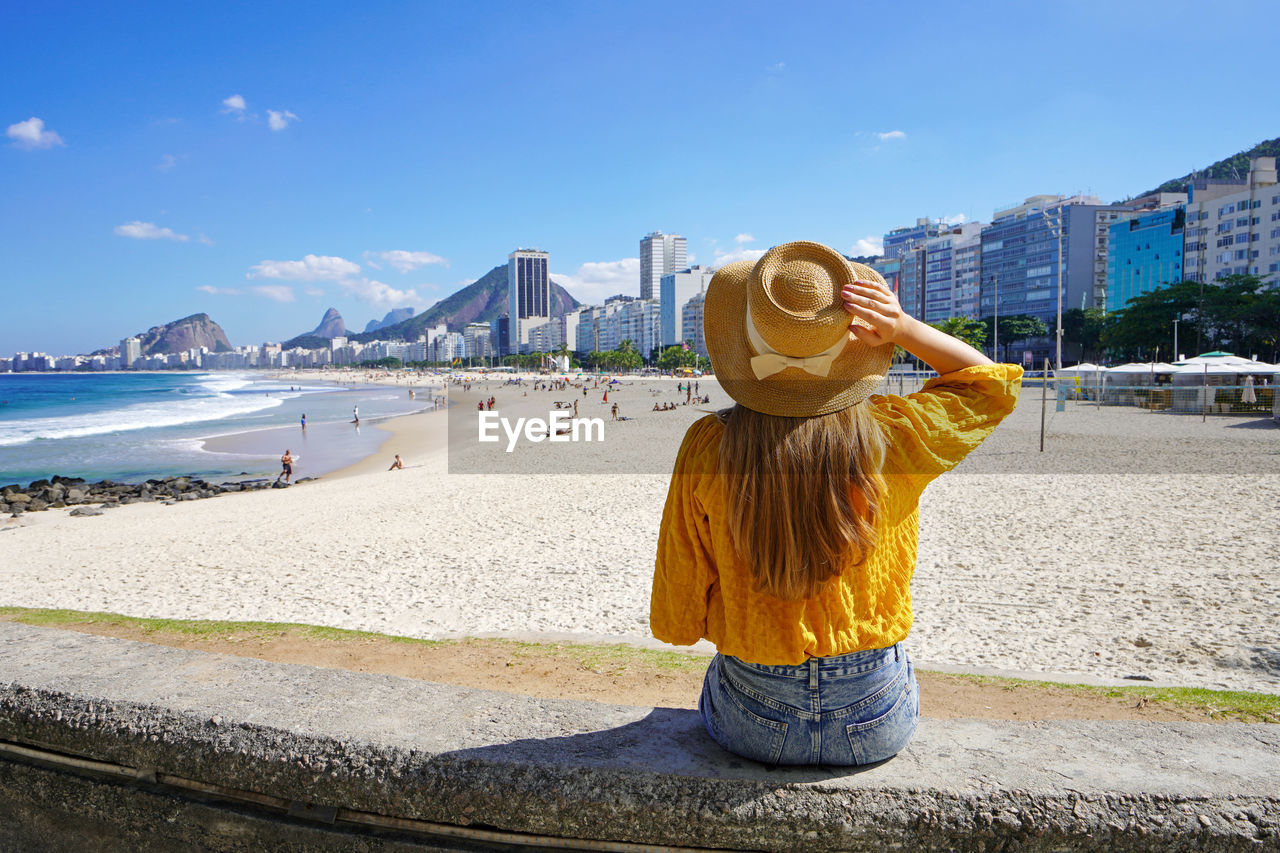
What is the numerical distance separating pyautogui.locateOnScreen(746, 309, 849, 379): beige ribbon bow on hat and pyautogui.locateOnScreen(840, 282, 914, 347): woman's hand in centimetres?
5

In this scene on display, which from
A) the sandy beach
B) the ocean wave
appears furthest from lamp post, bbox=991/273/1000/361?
the ocean wave

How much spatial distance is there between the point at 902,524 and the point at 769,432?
0.40 meters

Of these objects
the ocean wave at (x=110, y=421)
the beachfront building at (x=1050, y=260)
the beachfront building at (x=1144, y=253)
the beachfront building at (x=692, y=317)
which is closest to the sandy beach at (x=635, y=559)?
the ocean wave at (x=110, y=421)

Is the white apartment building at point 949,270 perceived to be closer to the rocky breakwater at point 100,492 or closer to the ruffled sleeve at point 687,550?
the rocky breakwater at point 100,492

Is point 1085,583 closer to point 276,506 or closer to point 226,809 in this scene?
point 226,809

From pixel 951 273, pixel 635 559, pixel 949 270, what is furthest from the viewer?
pixel 949 270

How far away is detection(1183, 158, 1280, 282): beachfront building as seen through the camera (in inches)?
2667

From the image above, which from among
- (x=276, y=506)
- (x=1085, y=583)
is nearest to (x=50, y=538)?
(x=276, y=506)

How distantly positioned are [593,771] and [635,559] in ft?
26.5

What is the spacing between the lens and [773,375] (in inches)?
57.7

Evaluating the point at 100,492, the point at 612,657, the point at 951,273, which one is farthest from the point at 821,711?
the point at 951,273

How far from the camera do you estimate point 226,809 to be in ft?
5.49

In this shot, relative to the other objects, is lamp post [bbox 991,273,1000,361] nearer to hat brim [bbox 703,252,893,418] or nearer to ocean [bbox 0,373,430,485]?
ocean [bbox 0,373,430,485]

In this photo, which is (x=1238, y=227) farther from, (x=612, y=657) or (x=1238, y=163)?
(x=612, y=657)
